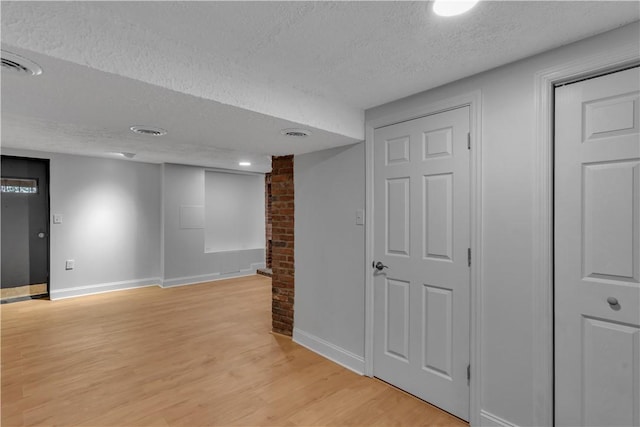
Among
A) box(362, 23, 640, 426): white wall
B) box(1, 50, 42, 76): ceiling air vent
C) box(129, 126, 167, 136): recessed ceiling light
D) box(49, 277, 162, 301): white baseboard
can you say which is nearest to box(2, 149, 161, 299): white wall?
box(49, 277, 162, 301): white baseboard

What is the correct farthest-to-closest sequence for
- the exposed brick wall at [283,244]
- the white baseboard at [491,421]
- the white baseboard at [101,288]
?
1. the white baseboard at [101,288]
2. the exposed brick wall at [283,244]
3. the white baseboard at [491,421]

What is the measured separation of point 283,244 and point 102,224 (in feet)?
11.9

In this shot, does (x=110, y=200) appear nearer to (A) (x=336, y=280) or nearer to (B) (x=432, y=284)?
(A) (x=336, y=280)

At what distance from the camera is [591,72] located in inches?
62.2

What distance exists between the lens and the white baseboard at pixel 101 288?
4811 millimetres

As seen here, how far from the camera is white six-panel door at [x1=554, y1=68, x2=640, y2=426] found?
58.5 inches

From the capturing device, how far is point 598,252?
1577 mm

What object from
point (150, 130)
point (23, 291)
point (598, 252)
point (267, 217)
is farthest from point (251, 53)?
point (267, 217)

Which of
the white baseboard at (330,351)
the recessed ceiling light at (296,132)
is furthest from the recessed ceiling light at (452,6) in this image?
the white baseboard at (330,351)

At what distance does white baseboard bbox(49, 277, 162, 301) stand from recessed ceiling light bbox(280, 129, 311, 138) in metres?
4.67

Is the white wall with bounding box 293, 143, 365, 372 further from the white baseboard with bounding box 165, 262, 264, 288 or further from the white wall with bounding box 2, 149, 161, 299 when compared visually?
the white wall with bounding box 2, 149, 161, 299

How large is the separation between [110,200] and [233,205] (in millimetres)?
2292

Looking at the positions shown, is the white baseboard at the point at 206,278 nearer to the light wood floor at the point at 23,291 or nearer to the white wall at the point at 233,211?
the white wall at the point at 233,211

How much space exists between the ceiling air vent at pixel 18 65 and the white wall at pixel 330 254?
204cm
